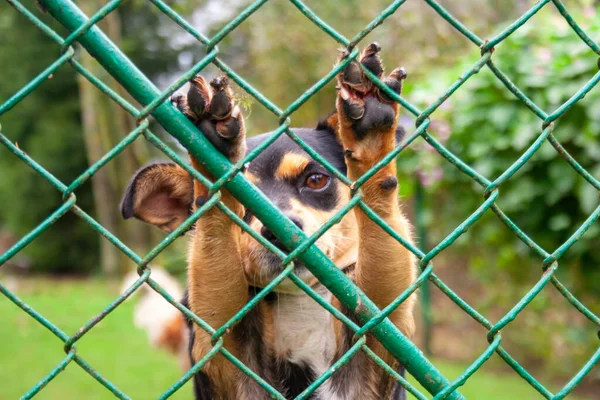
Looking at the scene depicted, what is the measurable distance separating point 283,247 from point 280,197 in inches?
18.8

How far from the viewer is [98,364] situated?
26.9 ft

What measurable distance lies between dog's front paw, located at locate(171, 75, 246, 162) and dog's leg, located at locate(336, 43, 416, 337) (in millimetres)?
320

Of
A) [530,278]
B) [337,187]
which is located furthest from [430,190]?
[337,187]

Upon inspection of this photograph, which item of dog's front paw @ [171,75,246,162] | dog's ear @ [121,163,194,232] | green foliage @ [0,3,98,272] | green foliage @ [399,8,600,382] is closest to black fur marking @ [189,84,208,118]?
dog's front paw @ [171,75,246,162]

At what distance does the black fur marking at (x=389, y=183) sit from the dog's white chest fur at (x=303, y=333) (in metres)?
0.95

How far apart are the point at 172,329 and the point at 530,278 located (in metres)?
4.54

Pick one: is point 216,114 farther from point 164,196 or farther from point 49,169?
point 49,169

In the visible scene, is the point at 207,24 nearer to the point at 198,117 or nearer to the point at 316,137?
the point at 316,137

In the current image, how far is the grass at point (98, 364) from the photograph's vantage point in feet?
23.1

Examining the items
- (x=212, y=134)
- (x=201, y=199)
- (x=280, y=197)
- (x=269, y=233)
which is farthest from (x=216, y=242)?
(x=280, y=197)

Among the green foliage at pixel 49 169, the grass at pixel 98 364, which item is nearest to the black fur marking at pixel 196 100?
the grass at pixel 98 364

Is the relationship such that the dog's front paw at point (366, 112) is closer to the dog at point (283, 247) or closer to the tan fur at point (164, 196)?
the dog at point (283, 247)

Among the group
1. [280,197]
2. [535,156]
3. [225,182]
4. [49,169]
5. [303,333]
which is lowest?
[303,333]

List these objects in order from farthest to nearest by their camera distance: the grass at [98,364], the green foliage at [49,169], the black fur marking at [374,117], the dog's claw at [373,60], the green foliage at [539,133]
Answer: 1. the green foliage at [49,169]
2. the grass at [98,364]
3. the green foliage at [539,133]
4. the black fur marking at [374,117]
5. the dog's claw at [373,60]
